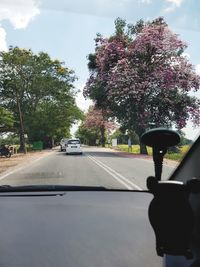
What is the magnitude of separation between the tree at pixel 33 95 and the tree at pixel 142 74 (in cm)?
667

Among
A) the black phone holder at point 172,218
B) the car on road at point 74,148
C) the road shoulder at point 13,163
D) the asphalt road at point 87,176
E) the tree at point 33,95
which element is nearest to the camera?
the black phone holder at point 172,218

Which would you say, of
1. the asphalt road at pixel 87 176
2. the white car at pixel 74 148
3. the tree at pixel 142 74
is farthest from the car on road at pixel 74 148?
the asphalt road at pixel 87 176

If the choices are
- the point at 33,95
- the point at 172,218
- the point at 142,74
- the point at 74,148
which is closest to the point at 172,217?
the point at 172,218

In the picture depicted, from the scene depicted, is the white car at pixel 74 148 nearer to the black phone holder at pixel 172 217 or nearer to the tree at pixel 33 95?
the tree at pixel 33 95

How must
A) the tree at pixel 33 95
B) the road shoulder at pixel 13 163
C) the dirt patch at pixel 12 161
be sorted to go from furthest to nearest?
1. the tree at pixel 33 95
2. the dirt patch at pixel 12 161
3. the road shoulder at pixel 13 163

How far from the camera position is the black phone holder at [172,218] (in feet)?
4.81

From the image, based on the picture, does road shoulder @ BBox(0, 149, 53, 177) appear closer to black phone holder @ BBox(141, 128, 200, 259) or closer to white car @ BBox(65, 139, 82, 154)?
white car @ BBox(65, 139, 82, 154)

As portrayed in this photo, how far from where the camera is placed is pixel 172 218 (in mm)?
1485

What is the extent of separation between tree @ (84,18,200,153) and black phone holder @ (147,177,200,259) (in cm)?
477

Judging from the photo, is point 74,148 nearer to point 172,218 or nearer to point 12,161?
point 12,161

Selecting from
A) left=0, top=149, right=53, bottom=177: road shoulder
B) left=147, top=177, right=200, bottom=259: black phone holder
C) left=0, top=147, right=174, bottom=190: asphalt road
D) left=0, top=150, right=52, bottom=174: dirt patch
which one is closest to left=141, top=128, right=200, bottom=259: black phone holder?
left=147, top=177, right=200, bottom=259: black phone holder

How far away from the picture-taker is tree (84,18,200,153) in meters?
8.52

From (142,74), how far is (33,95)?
3906 cm

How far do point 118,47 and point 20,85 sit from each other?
1942cm
